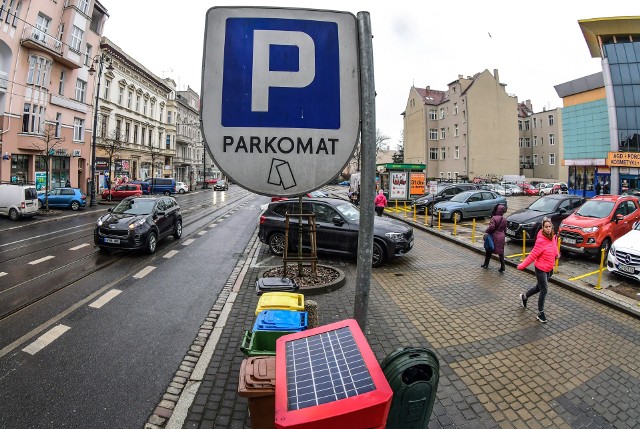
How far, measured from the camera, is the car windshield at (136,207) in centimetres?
1189

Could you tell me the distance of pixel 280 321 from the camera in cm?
403

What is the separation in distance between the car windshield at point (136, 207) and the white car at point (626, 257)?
13116 millimetres

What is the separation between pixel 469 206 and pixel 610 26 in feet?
107

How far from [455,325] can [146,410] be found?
471cm

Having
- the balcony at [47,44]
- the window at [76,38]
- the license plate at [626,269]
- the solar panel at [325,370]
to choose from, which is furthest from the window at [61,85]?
the license plate at [626,269]

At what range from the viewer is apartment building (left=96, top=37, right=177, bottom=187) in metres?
36.5

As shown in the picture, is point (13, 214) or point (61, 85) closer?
point (13, 214)

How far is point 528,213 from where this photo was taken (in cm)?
1419

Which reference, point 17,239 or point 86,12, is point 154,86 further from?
point 17,239

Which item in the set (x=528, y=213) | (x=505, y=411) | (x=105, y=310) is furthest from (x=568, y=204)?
(x=105, y=310)

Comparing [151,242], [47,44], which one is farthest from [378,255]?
[47,44]

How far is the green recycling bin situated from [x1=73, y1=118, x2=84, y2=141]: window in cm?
3757

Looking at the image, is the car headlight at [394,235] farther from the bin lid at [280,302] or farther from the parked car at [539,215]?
the bin lid at [280,302]

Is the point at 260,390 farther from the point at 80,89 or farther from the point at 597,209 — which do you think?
the point at 80,89
